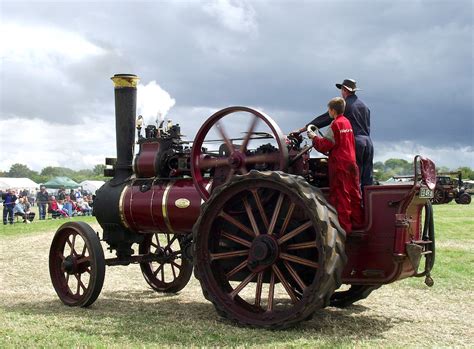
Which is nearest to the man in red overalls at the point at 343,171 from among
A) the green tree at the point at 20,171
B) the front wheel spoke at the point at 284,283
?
the front wheel spoke at the point at 284,283

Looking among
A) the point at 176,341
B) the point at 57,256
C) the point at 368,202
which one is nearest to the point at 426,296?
the point at 368,202

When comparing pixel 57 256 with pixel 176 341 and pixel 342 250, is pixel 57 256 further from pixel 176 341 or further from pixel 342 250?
pixel 342 250

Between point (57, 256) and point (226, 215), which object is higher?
point (226, 215)

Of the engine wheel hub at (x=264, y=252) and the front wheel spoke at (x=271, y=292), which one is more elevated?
the engine wheel hub at (x=264, y=252)

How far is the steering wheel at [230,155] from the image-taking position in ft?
18.9

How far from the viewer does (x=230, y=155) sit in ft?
20.6

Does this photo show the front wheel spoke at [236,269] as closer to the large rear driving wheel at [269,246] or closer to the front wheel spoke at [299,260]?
the large rear driving wheel at [269,246]

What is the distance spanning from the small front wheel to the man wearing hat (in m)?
2.65

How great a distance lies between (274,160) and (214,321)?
163 cm

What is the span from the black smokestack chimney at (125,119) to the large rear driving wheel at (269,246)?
2.26 metres

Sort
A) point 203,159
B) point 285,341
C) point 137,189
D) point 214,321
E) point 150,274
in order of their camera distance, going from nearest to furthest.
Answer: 1. point 285,341
2. point 214,321
3. point 203,159
4. point 137,189
5. point 150,274

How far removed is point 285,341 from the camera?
495cm

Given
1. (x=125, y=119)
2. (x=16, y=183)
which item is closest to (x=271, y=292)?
(x=125, y=119)

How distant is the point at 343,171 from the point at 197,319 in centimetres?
204
